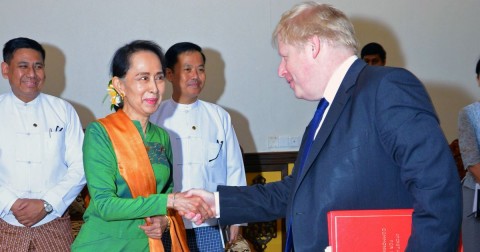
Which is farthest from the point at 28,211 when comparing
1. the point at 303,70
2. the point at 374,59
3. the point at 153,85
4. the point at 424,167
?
the point at 374,59

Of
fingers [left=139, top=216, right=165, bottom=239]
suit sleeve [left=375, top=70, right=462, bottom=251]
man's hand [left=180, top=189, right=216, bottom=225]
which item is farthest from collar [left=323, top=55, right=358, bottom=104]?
fingers [left=139, top=216, right=165, bottom=239]

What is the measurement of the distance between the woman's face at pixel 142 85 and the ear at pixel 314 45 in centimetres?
87

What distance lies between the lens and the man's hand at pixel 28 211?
3.22 m

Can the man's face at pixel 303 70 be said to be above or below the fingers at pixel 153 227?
above

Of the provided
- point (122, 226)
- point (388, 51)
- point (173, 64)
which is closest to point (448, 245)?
point (122, 226)

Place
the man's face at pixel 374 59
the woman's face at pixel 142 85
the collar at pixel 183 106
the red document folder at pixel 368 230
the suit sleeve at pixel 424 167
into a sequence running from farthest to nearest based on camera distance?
the man's face at pixel 374 59, the collar at pixel 183 106, the woman's face at pixel 142 85, the red document folder at pixel 368 230, the suit sleeve at pixel 424 167

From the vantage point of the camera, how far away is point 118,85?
259 centimetres

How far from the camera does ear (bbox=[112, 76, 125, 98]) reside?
2580 millimetres

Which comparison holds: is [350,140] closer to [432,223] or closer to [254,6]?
[432,223]

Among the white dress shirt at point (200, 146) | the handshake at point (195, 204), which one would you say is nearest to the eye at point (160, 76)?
the handshake at point (195, 204)

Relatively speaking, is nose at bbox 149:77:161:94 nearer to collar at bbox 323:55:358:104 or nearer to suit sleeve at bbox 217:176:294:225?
suit sleeve at bbox 217:176:294:225

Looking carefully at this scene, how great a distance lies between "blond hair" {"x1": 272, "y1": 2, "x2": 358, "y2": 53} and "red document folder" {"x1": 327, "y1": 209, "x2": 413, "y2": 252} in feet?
1.52

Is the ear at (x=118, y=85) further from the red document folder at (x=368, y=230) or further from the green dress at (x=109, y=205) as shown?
the red document folder at (x=368, y=230)

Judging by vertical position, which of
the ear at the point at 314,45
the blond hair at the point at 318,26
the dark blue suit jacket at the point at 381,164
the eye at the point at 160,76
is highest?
the blond hair at the point at 318,26
